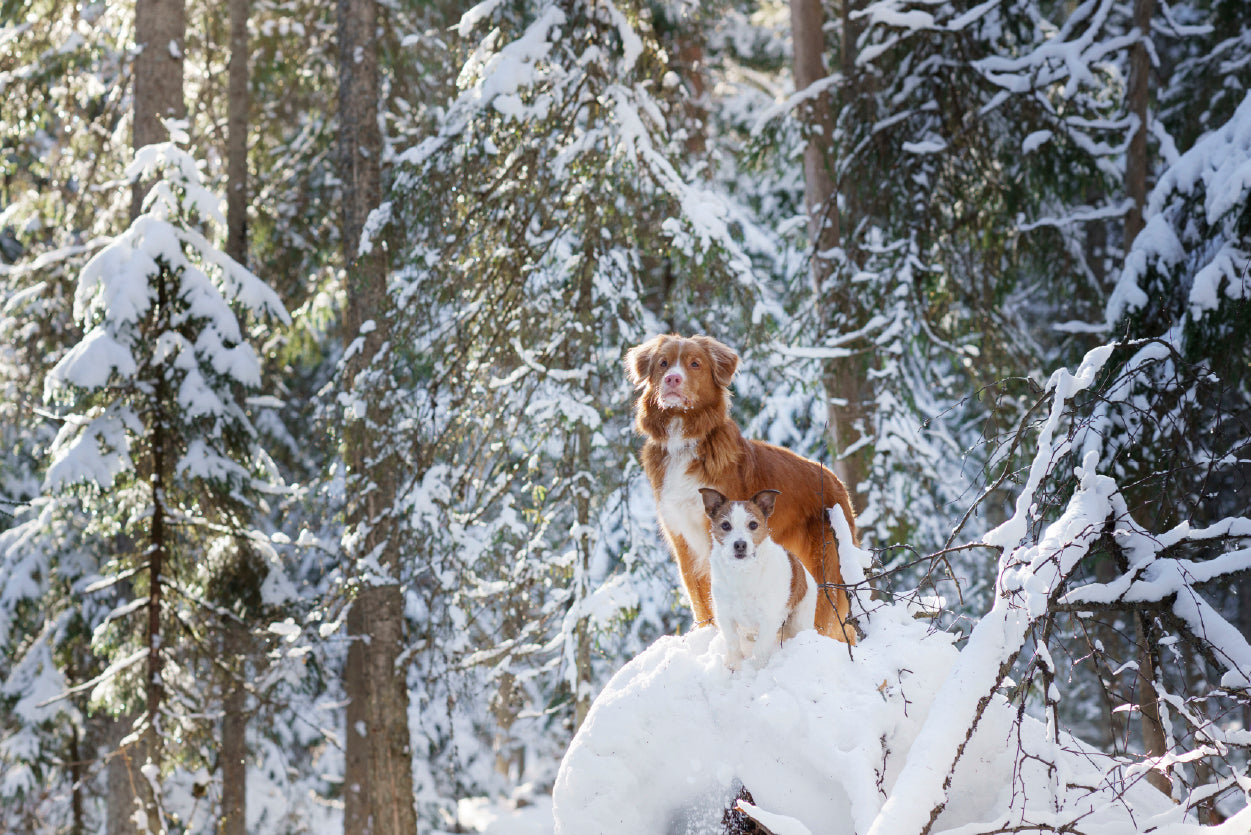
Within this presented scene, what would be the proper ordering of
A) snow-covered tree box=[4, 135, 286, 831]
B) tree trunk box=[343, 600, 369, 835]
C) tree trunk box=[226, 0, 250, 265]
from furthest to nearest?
1. tree trunk box=[226, 0, 250, 265]
2. tree trunk box=[343, 600, 369, 835]
3. snow-covered tree box=[4, 135, 286, 831]

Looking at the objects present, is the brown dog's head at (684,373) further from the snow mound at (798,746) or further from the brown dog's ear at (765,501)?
the snow mound at (798,746)

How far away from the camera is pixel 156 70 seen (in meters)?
10.5

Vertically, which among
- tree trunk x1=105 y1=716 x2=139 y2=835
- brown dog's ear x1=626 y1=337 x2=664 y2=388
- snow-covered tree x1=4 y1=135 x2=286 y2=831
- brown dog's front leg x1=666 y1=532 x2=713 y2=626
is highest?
snow-covered tree x1=4 y1=135 x2=286 y2=831

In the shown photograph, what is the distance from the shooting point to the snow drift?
3611mm

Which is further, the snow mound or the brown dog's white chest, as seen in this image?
the brown dog's white chest

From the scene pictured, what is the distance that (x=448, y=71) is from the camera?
40.7 ft

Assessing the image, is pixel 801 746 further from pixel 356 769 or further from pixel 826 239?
pixel 356 769

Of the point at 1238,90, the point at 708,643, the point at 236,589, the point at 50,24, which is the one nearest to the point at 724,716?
the point at 708,643

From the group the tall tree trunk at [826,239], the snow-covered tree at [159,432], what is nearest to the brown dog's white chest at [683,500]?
the tall tree trunk at [826,239]

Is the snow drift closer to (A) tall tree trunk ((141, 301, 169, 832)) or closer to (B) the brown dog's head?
(B) the brown dog's head

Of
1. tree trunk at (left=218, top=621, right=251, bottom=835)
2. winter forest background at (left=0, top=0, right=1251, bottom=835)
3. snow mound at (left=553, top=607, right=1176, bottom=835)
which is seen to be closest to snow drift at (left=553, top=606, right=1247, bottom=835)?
snow mound at (left=553, top=607, right=1176, bottom=835)

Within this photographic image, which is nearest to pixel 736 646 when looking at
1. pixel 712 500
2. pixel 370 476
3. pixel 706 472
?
pixel 712 500

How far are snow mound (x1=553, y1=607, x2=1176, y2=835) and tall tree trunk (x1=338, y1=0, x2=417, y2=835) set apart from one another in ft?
16.7

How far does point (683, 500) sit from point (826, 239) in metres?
6.35
